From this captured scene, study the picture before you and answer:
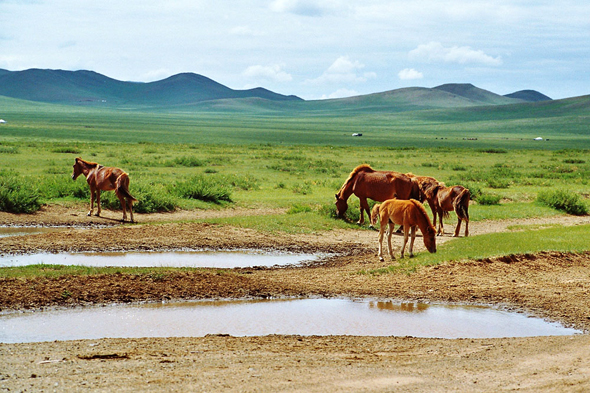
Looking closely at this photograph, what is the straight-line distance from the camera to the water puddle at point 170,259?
1441cm

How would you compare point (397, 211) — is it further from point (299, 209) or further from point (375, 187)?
point (299, 209)

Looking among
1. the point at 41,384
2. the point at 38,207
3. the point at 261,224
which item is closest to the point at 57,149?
the point at 38,207

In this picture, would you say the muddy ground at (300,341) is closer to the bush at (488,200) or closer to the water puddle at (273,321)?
the water puddle at (273,321)

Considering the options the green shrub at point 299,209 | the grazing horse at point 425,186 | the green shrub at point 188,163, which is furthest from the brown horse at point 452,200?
the green shrub at point 188,163

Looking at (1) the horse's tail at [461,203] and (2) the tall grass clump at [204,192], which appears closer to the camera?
(1) the horse's tail at [461,203]

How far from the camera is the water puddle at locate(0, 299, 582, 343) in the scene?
944 centimetres

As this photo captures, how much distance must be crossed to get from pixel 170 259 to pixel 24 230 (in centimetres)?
542

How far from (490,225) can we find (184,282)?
12049mm

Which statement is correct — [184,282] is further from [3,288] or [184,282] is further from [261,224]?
[261,224]

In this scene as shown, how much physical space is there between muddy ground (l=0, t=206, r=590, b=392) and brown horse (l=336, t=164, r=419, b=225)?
7.08 ft

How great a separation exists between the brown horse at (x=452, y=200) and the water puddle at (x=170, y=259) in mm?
4621

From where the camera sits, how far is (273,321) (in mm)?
10234

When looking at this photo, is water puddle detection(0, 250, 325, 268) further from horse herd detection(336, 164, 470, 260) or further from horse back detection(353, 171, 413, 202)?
horse back detection(353, 171, 413, 202)

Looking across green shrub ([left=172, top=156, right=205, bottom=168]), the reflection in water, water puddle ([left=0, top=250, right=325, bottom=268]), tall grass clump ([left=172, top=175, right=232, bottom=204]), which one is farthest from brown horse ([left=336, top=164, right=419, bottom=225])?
green shrub ([left=172, top=156, right=205, bottom=168])
